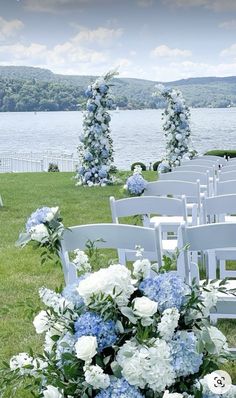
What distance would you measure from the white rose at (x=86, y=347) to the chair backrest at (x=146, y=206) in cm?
199

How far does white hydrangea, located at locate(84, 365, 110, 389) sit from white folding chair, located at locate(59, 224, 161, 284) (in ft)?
3.00

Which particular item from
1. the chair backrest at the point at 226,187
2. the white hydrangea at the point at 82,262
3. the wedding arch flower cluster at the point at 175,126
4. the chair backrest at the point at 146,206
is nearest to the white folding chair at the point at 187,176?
the chair backrest at the point at 226,187

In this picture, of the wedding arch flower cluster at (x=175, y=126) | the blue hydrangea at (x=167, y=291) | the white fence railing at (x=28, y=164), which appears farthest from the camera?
the white fence railing at (x=28, y=164)

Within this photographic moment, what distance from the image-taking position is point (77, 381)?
1922mm

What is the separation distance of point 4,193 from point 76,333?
11.0 m

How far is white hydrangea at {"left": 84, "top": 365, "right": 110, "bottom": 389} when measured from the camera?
182cm

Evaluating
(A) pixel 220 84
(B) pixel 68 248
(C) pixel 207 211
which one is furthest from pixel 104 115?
(A) pixel 220 84

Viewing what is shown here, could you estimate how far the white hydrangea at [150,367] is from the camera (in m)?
1.79

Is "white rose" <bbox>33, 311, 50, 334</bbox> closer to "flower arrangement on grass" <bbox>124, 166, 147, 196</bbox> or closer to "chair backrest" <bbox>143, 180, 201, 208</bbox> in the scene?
"chair backrest" <bbox>143, 180, 201, 208</bbox>

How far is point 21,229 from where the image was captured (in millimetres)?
8672

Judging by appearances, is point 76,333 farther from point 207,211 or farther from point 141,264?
point 207,211

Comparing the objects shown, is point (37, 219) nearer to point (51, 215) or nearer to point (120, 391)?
point (51, 215)

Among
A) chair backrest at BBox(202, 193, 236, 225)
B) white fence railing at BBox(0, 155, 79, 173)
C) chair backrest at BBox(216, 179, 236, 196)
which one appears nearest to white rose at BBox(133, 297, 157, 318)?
chair backrest at BBox(202, 193, 236, 225)

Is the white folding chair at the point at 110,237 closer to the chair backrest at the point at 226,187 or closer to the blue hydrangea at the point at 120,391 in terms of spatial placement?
the blue hydrangea at the point at 120,391
